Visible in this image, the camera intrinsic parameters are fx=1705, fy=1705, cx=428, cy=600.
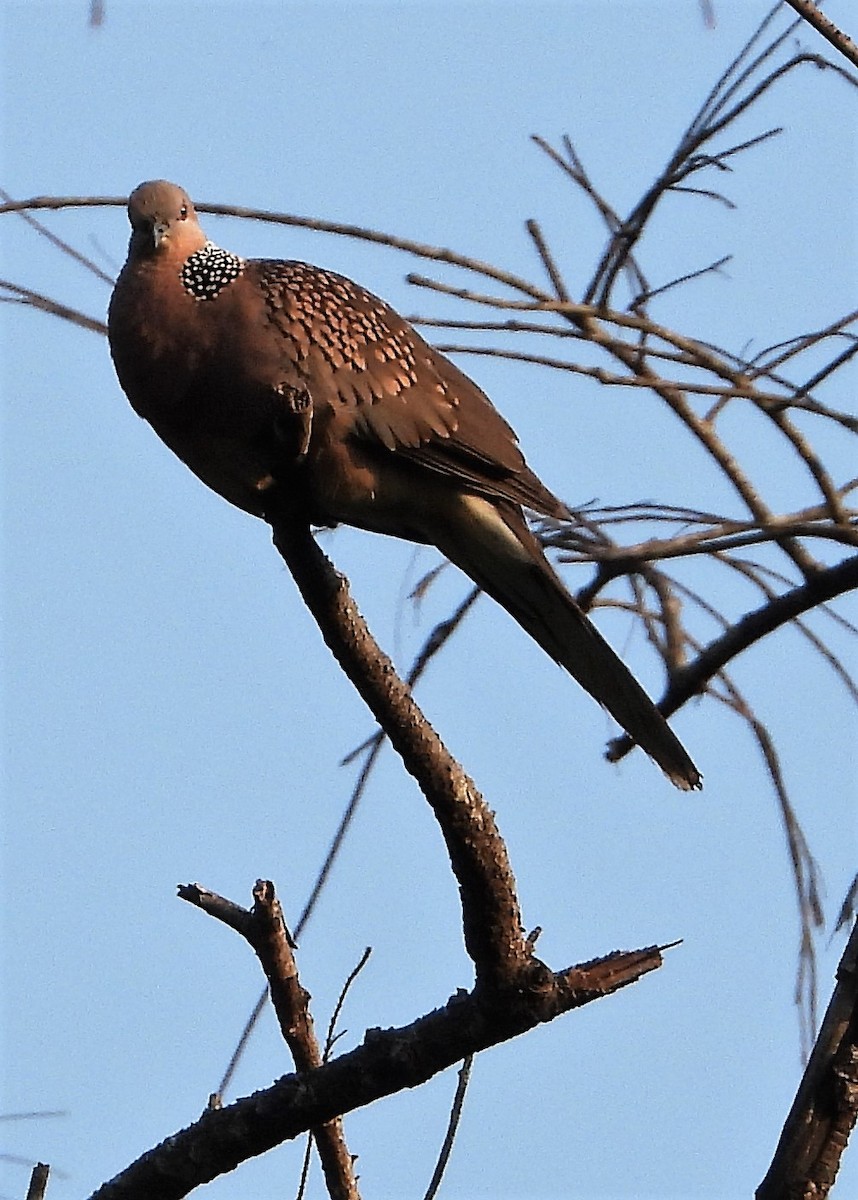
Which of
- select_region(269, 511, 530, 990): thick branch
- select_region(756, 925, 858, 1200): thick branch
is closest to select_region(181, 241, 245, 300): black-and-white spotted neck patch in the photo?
select_region(269, 511, 530, 990): thick branch

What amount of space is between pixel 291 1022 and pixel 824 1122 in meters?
0.88

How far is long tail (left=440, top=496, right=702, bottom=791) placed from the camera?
3.76 meters

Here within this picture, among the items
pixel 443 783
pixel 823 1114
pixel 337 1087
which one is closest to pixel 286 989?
pixel 337 1087

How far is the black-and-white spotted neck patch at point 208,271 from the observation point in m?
3.72

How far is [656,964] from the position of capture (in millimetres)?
2568

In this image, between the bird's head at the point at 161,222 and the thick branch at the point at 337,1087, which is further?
the bird's head at the point at 161,222

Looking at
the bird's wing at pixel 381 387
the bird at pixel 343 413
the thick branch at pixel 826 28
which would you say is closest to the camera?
the thick branch at pixel 826 28

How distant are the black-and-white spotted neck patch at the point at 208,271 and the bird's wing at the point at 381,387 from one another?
6cm

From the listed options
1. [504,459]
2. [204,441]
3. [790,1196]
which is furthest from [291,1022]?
[504,459]

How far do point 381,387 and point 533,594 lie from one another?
1.92 feet

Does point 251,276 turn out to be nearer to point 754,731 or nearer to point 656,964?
point 754,731

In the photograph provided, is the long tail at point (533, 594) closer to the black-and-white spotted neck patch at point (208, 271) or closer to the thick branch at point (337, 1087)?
the black-and-white spotted neck patch at point (208, 271)

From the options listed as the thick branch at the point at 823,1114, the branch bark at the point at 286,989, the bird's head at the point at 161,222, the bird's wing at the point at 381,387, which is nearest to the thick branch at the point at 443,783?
the branch bark at the point at 286,989

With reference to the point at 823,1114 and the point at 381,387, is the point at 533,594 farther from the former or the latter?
the point at 823,1114
